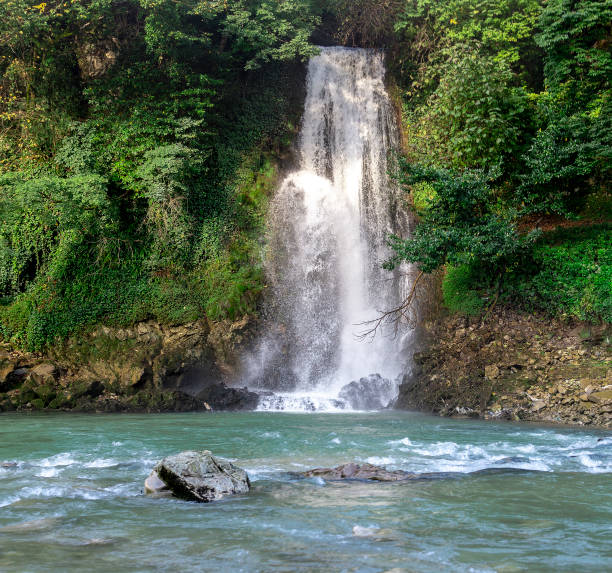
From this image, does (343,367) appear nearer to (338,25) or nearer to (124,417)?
(124,417)

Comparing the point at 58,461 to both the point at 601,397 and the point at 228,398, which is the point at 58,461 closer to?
the point at 228,398

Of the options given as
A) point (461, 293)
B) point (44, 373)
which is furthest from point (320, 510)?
point (44, 373)

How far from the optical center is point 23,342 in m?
18.1

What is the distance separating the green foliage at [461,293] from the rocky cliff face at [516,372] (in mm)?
431

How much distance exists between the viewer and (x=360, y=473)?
24.6 feet

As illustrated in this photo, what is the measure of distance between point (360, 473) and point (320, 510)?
66.0 inches

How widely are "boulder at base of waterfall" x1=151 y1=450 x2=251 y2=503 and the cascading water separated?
9.10 meters

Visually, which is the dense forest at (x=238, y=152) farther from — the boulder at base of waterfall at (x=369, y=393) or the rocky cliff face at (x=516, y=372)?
the boulder at base of waterfall at (x=369, y=393)

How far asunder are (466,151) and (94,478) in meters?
13.7

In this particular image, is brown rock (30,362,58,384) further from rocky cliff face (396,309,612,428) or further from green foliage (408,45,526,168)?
green foliage (408,45,526,168)

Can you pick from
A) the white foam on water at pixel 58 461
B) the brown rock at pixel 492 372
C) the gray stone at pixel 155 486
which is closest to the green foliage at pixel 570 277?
the brown rock at pixel 492 372

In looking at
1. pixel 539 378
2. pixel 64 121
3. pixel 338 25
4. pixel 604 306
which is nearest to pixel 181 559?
pixel 539 378

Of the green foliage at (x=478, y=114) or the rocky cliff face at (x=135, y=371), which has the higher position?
the green foliage at (x=478, y=114)

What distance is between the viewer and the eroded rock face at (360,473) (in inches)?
289
